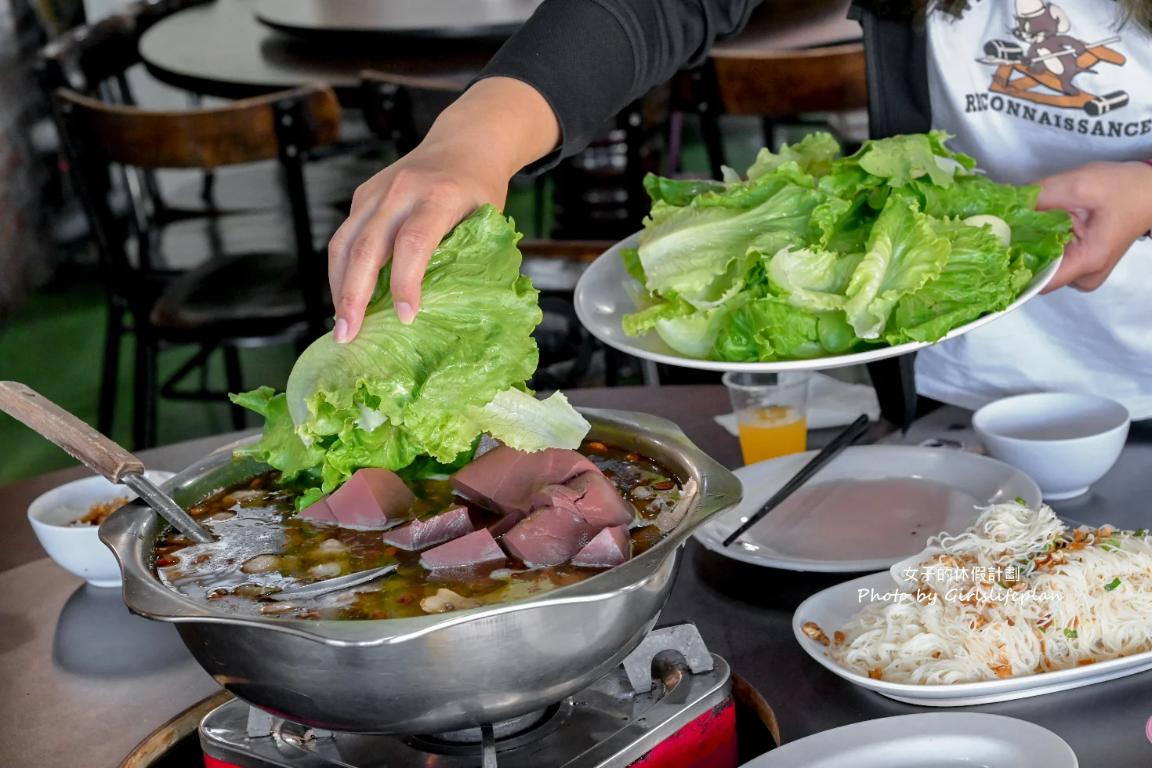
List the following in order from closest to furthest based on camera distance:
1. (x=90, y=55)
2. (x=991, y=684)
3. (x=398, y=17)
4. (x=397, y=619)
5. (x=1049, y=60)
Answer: (x=397, y=619), (x=991, y=684), (x=1049, y=60), (x=90, y=55), (x=398, y=17)

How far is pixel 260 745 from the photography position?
123cm

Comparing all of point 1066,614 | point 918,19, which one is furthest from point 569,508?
point 918,19

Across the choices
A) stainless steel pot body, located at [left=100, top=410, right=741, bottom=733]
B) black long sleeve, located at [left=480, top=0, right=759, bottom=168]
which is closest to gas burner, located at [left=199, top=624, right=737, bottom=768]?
stainless steel pot body, located at [left=100, top=410, right=741, bottom=733]

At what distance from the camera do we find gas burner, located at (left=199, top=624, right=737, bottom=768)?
46.9 inches

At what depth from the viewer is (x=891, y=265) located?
1.66 m

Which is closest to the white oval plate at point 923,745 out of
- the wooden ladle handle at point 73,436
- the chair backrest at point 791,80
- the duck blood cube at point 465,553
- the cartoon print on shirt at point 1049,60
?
the duck blood cube at point 465,553

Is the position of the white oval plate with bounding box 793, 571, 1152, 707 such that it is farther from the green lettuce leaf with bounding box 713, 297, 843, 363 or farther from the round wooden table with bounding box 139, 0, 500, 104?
the round wooden table with bounding box 139, 0, 500, 104

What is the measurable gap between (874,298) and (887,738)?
62 cm

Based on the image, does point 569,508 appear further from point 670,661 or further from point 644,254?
point 644,254

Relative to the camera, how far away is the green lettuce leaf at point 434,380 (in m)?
1.22

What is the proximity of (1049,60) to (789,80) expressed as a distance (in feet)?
4.99

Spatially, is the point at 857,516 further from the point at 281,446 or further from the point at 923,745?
the point at 281,446

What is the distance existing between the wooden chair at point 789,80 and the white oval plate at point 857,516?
1.76 metres

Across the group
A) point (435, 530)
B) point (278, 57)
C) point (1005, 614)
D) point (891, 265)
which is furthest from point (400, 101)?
point (1005, 614)
